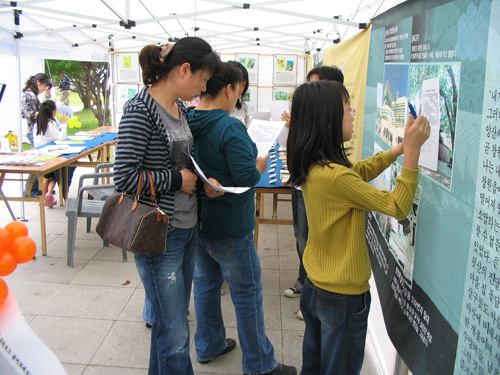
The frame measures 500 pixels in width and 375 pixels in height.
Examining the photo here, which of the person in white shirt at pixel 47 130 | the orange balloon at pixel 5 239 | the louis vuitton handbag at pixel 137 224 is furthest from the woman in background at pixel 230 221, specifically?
the person in white shirt at pixel 47 130

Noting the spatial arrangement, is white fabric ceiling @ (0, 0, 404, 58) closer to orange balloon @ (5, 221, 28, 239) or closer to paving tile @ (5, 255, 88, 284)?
paving tile @ (5, 255, 88, 284)

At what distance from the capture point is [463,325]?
109cm

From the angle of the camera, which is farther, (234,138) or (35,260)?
(35,260)

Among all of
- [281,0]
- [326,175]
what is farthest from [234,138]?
[281,0]

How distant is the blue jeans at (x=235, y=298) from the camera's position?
206cm

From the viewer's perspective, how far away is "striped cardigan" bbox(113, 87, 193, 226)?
152 centimetres

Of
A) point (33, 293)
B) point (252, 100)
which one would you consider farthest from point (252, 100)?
point (33, 293)

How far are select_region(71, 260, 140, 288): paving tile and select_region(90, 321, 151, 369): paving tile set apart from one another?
27.4 inches

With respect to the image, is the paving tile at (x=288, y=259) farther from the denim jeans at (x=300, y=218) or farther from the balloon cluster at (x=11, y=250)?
the balloon cluster at (x=11, y=250)

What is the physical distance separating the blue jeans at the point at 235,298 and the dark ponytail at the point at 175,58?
81 centimetres

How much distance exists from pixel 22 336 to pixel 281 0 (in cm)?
461

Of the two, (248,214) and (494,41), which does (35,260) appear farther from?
(494,41)

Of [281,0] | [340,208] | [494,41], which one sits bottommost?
[340,208]

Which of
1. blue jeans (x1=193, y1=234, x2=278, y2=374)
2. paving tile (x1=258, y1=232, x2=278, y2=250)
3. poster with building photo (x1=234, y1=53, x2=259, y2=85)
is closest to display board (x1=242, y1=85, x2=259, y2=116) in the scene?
poster with building photo (x1=234, y1=53, x2=259, y2=85)
